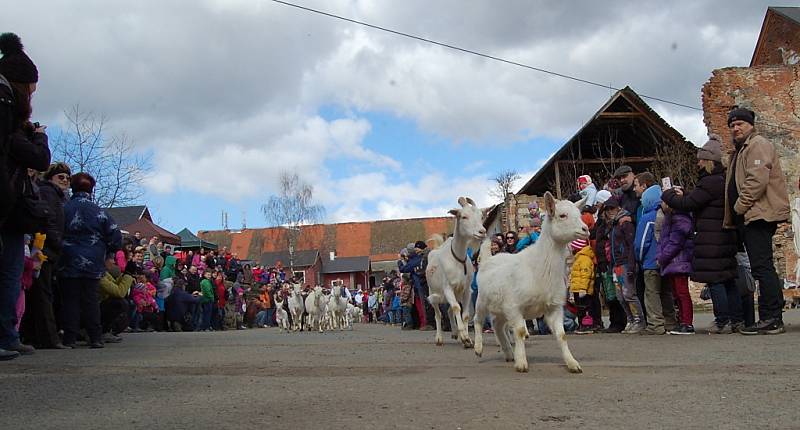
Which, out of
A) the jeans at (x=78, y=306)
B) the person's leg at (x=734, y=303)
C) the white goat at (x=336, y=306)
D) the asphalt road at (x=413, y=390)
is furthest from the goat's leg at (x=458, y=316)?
the white goat at (x=336, y=306)

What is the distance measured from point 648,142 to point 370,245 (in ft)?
223

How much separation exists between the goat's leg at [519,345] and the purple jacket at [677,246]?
4375mm

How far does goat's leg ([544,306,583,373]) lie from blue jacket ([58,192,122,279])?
19.7 feet

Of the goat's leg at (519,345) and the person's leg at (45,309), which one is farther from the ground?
the person's leg at (45,309)

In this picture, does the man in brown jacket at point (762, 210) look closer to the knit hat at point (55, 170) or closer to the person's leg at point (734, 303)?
the person's leg at point (734, 303)

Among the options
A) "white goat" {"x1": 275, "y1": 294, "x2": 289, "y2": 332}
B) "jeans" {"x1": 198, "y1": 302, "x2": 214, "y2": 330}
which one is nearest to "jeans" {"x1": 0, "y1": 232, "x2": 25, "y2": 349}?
"white goat" {"x1": 275, "y1": 294, "x2": 289, "y2": 332}

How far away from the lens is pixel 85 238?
369 inches

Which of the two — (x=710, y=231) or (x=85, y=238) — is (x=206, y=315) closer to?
(x=85, y=238)

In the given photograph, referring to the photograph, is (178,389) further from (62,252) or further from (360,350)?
(62,252)

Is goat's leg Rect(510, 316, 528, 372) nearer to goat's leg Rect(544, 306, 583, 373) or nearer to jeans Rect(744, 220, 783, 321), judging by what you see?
goat's leg Rect(544, 306, 583, 373)

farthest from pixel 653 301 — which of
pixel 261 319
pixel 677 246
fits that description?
pixel 261 319

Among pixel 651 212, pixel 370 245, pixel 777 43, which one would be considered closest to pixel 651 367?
pixel 651 212

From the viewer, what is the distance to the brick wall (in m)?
28.2

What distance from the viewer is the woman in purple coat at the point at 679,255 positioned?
32.3 ft
